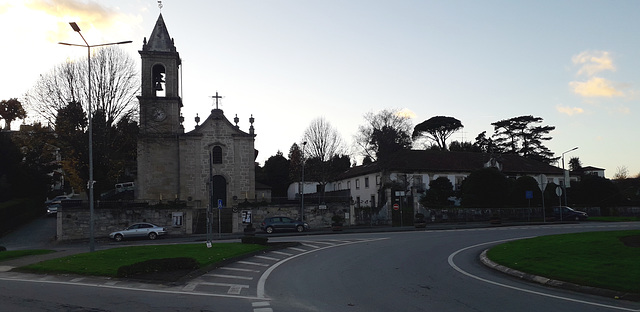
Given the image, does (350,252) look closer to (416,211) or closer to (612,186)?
(416,211)

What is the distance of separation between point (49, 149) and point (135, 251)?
2972 centimetres

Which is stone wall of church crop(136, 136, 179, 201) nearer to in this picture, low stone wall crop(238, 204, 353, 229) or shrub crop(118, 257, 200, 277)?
low stone wall crop(238, 204, 353, 229)

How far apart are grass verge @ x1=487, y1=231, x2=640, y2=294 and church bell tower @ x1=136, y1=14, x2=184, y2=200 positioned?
36254mm

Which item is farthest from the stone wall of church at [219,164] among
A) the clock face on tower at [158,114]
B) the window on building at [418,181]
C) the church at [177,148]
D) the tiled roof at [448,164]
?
the window on building at [418,181]

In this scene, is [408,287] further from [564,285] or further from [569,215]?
[569,215]

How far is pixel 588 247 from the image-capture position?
18422 millimetres

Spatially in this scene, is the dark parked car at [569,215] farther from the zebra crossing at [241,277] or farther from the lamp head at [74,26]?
the lamp head at [74,26]

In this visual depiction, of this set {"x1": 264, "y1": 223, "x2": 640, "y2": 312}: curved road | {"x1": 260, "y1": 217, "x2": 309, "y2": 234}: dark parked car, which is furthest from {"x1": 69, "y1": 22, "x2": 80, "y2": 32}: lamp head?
{"x1": 260, "y1": 217, "x2": 309, "y2": 234}: dark parked car

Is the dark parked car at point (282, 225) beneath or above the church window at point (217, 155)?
beneath

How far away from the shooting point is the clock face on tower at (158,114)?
48.5 m

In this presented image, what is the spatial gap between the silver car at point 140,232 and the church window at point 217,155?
40.7ft

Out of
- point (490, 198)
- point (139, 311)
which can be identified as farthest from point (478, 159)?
point (139, 311)

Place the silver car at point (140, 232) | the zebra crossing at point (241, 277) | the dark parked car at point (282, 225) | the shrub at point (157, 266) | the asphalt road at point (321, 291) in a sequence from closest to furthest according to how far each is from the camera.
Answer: the asphalt road at point (321, 291) < the zebra crossing at point (241, 277) < the shrub at point (157, 266) < the silver car at point (140, 232) < the dark parked car at point (282, 225)

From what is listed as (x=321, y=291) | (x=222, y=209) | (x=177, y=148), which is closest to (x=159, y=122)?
(x=177, y=148)
